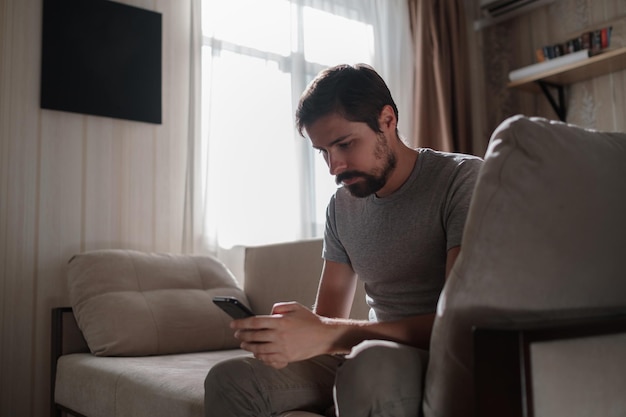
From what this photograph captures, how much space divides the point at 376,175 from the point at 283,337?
45 centimetres

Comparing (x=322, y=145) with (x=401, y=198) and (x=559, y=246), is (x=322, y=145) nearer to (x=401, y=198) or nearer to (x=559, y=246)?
(x=401, y=198)

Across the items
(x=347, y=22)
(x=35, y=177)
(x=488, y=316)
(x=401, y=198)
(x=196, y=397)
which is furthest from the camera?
(x=347, y=22)

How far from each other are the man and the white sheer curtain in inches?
52.9

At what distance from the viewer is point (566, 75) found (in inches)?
132

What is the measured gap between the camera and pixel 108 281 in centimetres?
227

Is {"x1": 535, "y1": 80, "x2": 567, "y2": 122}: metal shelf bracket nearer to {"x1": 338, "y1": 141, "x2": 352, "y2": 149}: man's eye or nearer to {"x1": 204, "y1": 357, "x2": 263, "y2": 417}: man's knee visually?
{"x1": 338, "y1": 141, "x2": 352, "y2": 149}: man's eye

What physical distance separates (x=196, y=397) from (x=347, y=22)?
2366 mm

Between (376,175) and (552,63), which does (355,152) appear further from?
(552,63)

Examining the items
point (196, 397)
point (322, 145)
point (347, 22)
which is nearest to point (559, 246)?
point (322, 145)

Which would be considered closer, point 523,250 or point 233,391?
point 523,250

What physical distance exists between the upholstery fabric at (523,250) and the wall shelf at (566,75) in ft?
8.00

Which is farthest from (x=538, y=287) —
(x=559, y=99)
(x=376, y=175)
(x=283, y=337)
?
(x=559, y=99)

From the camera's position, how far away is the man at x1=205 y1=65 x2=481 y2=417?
936 mm

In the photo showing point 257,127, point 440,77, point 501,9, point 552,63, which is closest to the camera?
point 257,127
